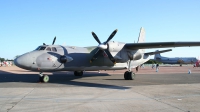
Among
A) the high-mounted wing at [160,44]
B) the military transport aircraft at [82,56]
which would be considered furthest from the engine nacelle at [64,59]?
the high-mounted wing at [160,44]

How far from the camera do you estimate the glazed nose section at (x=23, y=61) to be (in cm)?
1505

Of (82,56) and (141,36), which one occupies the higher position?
(141,36)

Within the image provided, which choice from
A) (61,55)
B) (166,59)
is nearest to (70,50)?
(61,55)

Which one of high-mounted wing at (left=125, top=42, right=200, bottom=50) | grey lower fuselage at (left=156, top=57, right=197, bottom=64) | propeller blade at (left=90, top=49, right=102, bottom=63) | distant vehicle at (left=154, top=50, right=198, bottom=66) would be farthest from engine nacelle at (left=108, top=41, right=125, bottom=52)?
grey lower fuselage at (left=156, top=57, right=197, bottom=64)

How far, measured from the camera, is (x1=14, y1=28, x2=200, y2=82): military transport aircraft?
1585 cm

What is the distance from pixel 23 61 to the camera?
1512 centimetres

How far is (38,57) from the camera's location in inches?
626

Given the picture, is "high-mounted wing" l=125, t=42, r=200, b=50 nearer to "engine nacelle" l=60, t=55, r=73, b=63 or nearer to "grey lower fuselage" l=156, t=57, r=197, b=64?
"engine nacelle" l=60, t=55, r=73, b=63

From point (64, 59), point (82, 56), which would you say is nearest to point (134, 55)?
point (82, 56)

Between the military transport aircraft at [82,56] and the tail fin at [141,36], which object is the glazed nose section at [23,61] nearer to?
the military transport aircraft at [82,56]

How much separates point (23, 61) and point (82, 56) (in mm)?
5662

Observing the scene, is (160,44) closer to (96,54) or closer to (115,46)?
(115,46)

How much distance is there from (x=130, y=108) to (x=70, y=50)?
12145 millimetres

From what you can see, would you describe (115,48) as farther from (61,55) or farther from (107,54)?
(61,55)
